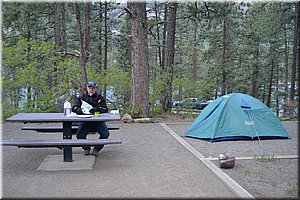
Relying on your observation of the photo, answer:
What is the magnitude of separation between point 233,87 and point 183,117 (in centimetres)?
1135

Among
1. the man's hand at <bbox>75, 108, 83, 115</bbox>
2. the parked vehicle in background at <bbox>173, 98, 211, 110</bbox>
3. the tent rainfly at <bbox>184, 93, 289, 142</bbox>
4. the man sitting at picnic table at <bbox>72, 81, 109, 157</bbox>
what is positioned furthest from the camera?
the parked vehicle in background at <bbox>173, 98, 211, 110</bbox>

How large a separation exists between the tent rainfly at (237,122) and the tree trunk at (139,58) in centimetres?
327

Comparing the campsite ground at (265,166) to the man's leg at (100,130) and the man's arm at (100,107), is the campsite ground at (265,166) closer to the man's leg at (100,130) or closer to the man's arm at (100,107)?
the man's leg at (100,130)

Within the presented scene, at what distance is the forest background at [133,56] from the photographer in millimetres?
10352

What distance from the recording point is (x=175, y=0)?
13641 millimetres

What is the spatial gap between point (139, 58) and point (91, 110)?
202 inches

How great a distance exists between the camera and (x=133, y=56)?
1041 centimetres

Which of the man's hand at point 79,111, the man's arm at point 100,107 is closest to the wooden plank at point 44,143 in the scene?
the man's hand at point 79,111

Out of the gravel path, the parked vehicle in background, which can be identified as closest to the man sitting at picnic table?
Result: the gravel path

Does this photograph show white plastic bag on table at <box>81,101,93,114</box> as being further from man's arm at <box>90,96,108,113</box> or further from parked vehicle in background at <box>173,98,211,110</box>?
parked vehicle in background at <box>173,98,211,110</box>

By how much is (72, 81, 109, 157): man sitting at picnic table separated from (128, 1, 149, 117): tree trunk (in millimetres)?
4756

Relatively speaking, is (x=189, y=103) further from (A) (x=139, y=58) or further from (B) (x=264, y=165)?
(B) (x=264, y=165)

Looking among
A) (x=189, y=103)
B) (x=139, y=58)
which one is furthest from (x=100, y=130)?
(x=189, y=103)

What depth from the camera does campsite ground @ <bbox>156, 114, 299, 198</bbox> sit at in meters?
3.99
